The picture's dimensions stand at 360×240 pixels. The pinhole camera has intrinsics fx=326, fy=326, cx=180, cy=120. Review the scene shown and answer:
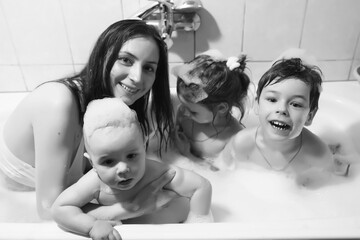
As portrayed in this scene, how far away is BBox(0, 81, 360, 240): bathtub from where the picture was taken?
770 millimetres

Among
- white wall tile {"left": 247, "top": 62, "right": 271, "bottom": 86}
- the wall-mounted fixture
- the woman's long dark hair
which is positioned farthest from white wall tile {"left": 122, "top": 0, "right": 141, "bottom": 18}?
white wall tile {"left": 247, "top": 62, "right": 271, "bottom": 86}

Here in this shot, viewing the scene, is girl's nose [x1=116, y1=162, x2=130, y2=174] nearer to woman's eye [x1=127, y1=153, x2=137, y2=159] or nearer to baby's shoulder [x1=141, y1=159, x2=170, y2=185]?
woman's eye [x1=127, y1=153, x2=137, y2=159]

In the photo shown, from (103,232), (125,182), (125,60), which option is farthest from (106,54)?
(103,232)

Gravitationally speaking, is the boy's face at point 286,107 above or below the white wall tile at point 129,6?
below

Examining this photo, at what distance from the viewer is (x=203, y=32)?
1.52 m

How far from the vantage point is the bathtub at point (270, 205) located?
2.53 feet

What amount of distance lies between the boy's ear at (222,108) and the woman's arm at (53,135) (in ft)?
1.96

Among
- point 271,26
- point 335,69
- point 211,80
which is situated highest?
point 271,26

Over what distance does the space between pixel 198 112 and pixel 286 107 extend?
398 mm

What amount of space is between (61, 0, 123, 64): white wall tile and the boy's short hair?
0.76 metres

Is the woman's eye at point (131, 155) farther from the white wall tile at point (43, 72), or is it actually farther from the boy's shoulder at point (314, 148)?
the white wall tile at point (43, 72)

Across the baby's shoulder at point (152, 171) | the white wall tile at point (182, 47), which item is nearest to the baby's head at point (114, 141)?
the baby's shoulder at point (152, 171)

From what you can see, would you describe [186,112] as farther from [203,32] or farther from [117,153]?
[117,153]

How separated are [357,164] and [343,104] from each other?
1.06ft
